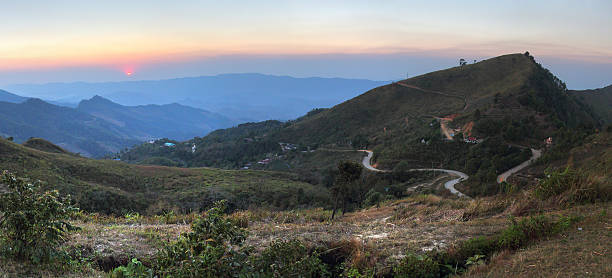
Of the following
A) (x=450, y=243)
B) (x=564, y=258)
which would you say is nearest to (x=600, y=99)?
(x=450, y=243)

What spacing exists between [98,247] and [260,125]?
124009 millimetres

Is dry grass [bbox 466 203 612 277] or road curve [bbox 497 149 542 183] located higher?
dry grass [bbox 466 203 612 277]

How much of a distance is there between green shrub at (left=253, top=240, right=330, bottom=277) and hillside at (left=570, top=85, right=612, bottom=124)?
313 feet

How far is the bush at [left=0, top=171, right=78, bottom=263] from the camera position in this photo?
3592mm

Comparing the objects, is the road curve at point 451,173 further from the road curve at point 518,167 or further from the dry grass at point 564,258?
the dry grass at point 564,258

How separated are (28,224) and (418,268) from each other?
4594mm

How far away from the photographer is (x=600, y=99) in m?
97.4

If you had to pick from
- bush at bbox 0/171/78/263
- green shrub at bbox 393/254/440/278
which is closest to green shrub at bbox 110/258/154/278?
bush at bbox 0/171/78/263

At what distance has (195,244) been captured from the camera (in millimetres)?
3605

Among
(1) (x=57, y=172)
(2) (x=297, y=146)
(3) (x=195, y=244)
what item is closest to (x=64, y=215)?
(3) (x=195, y=244)

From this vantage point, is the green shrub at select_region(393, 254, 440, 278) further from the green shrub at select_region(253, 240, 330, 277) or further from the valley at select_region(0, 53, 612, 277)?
the green shrub at select_region(253, 240, 330, 277)

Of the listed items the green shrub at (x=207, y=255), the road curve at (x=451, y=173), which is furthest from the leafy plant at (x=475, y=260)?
the road curve at (x=451, y=173)

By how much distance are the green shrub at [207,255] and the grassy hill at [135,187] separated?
13.4 meters

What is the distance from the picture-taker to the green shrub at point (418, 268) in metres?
3.80
